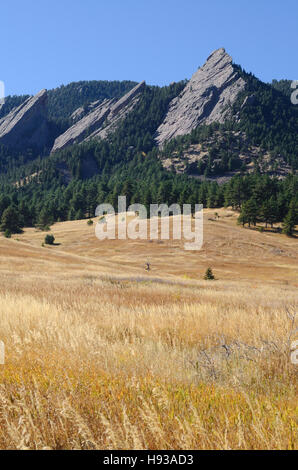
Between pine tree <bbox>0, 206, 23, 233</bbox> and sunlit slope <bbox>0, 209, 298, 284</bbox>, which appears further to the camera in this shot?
pine tree <bbox>0, 206, 23, 233</bbox>

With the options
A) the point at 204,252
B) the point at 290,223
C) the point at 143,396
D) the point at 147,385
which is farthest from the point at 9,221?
the point at 143,396

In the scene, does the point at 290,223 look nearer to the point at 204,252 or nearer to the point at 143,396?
the point at 204,252

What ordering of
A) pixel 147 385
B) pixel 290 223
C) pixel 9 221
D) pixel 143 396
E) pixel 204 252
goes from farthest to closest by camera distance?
pixel 9 221, pixel 290 223, pixel 204 252, pixel 147 385, pixel 143 396

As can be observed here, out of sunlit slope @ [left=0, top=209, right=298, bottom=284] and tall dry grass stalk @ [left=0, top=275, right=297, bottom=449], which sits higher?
tall dry grass stalk @ [left=0, top=275, right=297, bottom=449]

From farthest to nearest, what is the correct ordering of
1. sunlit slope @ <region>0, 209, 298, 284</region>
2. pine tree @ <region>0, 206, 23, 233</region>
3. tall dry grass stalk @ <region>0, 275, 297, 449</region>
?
1. pine tree @ <region>0, 206, 23, 233</region>
2. sunlit slope @ <region>0, 209, 298, 284</region>
3. tall dry grass stalk @ <region>0, 275, 297, 449</region>

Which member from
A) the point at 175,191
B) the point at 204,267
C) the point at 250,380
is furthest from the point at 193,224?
the point at 250,380

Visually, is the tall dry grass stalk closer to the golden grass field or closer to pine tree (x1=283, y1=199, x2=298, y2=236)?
the golden grass field

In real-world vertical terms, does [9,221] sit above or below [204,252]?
above

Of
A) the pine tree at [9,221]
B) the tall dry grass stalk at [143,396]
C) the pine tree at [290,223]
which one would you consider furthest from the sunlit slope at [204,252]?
the tall dry grass stalk at [143,396]

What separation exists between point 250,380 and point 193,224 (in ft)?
227

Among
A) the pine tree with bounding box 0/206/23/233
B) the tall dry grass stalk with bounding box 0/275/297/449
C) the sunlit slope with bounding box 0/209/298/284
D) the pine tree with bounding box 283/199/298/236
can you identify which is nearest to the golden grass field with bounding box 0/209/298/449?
the tall dry grass stalk with bounding box 0/275/297/449

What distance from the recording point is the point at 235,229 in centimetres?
7262

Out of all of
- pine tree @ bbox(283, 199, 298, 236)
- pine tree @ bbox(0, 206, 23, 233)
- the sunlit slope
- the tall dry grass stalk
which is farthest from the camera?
pine tree @ bbox(0, 206, 23, 233)

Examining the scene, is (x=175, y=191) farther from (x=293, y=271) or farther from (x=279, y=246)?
(x=293, y=271)
